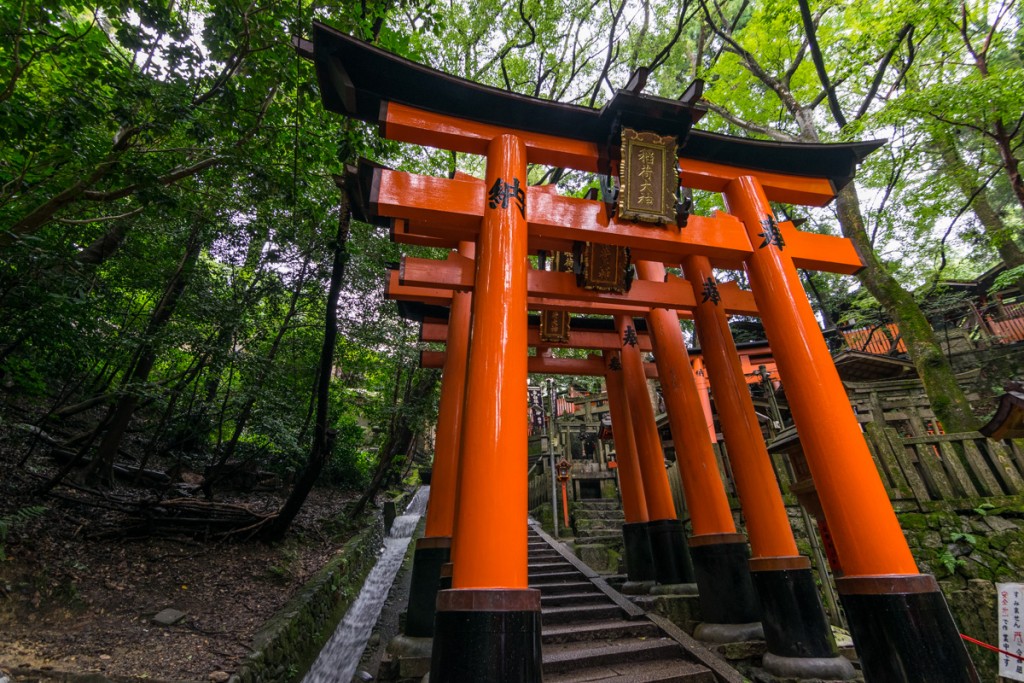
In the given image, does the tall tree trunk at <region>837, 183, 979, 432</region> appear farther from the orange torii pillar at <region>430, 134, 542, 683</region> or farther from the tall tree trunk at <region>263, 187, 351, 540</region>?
the tall tree trunk at <region>263, 187, 351, 540</region>

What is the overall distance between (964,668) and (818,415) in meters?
2.14

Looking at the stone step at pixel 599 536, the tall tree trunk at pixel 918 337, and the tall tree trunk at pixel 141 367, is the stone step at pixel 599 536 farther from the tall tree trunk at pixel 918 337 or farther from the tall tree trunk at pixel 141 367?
the tall tree trunk at pixel 141 367

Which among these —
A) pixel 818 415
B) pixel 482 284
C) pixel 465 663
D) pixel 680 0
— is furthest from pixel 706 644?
pixel 680 0

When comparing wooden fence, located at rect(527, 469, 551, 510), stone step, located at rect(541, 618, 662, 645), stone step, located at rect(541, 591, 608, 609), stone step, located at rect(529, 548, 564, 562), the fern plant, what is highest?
wooden fence, located at rect(527, 469, 551, 510)

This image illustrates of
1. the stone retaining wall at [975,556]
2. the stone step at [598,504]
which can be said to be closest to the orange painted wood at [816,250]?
the stone retaining wall at [975,556]

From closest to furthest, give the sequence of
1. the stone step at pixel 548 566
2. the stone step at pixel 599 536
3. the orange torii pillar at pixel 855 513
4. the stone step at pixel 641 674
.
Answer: the orange torii pillar at pixel 855 513, the stone step at pixel 641 674, the stone step at pixel 548 566, the stone step at pixel 599 536

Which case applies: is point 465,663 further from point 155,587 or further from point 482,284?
point 155,587

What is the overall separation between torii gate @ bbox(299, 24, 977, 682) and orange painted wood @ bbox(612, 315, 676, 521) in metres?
2.02

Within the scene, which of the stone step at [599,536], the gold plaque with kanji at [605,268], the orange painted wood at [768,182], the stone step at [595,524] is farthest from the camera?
the stone step at [595,524]

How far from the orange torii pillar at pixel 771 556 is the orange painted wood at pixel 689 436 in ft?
1.74

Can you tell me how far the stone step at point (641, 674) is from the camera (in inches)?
177

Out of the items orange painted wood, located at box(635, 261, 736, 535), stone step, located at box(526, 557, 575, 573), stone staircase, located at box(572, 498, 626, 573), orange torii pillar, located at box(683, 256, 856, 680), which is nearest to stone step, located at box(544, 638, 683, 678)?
orange torii pillar, located at box(683, 256, 856, 680)

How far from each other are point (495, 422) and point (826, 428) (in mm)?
3436

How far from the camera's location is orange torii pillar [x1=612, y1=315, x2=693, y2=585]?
23.1ft
